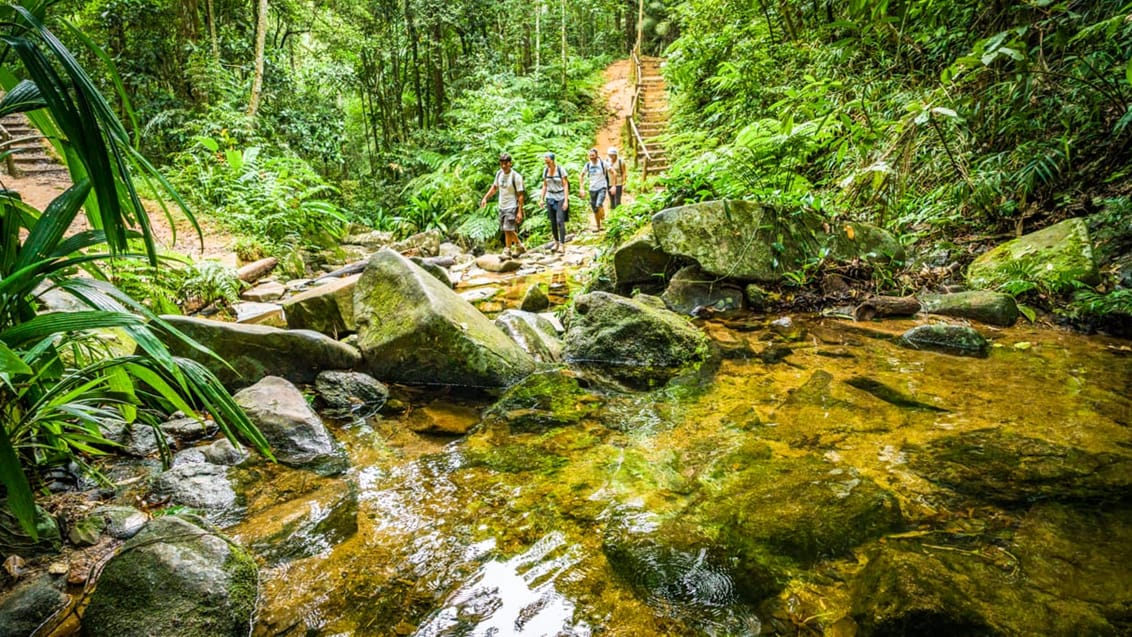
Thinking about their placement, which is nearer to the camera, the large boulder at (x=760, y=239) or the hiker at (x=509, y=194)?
the large boulder at (x=760, y=239)

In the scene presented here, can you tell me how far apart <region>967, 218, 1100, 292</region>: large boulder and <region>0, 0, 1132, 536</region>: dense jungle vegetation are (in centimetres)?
12

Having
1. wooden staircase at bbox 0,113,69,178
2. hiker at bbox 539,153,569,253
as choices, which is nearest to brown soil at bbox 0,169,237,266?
wooden staircase at bbox 0,113,69,178

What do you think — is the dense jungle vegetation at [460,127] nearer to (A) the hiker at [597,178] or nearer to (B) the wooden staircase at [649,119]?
(B) the wooden staircase at [649,119]

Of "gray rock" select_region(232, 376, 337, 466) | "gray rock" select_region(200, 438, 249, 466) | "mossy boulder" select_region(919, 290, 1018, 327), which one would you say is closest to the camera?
"gray rock" select_region(200, 438, 249, 466)

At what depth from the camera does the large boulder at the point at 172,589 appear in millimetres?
1565

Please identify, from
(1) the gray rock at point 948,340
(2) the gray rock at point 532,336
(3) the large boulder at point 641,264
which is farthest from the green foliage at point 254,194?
(1) the gray rock at point 948,340

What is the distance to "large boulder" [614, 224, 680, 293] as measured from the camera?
5648 mm

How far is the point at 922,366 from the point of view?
3400 millimetres

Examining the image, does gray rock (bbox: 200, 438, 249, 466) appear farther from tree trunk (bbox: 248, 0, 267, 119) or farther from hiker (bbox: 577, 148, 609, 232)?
tree trunk (bbox: 248, 0, 267, 119)

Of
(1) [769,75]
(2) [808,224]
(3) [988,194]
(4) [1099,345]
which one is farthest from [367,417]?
(1) [769,75]

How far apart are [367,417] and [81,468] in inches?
57.1

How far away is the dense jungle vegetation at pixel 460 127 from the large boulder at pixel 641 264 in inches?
35.1

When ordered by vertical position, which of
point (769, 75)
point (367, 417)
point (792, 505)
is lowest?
point (367, 417)

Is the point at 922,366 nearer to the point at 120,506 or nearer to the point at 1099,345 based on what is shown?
the point at 1099,345
